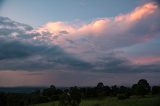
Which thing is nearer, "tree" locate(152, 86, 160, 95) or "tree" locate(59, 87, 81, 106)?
"tree" locate(59, 87, 81, 106)

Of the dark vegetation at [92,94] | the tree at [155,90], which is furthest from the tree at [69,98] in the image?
the tree at [155,90]

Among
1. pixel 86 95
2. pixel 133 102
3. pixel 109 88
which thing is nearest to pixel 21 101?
pixel 86 95

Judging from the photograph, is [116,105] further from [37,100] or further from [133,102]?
[37,100]

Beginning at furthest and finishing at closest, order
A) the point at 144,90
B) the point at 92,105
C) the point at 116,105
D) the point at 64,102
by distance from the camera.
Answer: the point at 144,90 → the point at 92,105 → the point at 116,105 → the point at 64,102

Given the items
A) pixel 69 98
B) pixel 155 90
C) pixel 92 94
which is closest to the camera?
pixel 69 98

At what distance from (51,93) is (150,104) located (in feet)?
259

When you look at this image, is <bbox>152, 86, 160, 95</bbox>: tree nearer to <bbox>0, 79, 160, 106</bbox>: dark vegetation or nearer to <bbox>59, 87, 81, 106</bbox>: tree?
<bbox>0, 79, 160, 106</bbox>: dark vegetation

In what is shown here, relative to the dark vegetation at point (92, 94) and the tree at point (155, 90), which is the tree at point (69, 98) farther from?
the tree at point (155, 90)

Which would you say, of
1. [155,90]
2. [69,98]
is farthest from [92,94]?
[69,98]

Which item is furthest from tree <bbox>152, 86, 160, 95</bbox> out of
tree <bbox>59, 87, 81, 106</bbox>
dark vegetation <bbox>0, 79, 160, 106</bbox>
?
tree <bbox>59, 87, 81, 106</bbox>

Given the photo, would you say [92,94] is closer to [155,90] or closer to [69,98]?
[155,90]

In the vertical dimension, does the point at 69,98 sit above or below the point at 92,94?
below

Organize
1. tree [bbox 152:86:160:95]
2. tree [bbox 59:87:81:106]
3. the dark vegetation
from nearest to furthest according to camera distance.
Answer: tree [bbox 59:87:81:106], the dark vegetation, tree [bbox 152:86:160:95]

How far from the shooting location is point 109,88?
157125 mm
